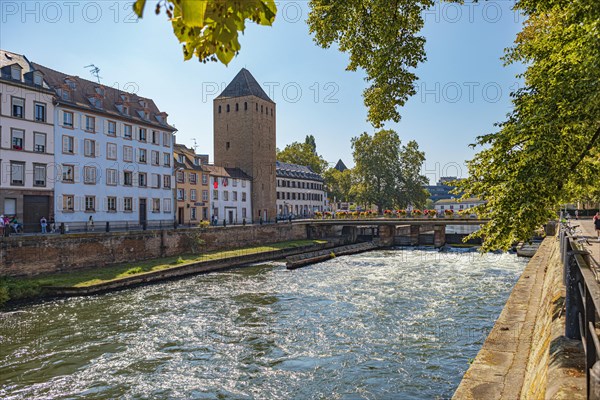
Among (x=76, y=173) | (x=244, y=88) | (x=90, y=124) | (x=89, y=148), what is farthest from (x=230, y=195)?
(x=76, y=173)

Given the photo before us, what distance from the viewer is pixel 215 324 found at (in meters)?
17.8

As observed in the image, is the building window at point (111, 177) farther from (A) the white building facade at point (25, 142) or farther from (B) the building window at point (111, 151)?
(A) the white building facade at point (25, 142)

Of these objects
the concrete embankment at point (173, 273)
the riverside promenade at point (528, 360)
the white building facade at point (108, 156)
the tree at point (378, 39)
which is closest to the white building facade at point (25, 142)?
the white building facade at point (108, 156)

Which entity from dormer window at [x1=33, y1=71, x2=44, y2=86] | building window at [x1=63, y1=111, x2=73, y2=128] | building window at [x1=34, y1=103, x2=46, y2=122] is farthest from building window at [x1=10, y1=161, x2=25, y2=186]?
dormer window at [x1=33, y1=71, x2=44, y2=86]

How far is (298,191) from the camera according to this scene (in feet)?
276

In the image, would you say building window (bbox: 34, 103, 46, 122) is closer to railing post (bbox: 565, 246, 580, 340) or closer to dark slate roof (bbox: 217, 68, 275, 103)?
dark slate roof (bbox: 217, 68, 275, 103)

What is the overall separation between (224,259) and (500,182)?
93.7 feet

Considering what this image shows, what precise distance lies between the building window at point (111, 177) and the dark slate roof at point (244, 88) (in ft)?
97.0

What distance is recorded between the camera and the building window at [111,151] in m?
39.9

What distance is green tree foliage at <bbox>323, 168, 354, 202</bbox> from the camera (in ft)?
306

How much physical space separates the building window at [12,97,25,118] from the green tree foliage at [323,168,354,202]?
67126 millimetres

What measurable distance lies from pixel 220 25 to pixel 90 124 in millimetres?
41155

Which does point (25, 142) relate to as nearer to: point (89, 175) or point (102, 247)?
point (89, 175)

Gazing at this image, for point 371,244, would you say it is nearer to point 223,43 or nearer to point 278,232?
point 278,232
